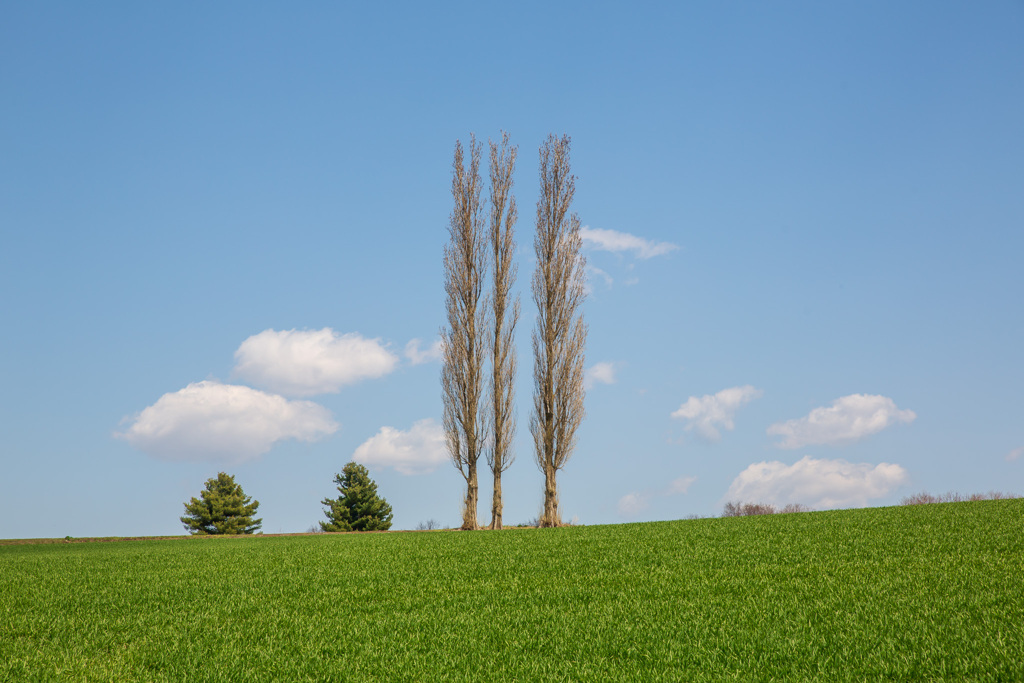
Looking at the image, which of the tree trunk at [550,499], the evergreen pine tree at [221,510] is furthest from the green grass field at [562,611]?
the evergreen pine tree at [221,510]

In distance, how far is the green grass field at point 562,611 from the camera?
5965 mm

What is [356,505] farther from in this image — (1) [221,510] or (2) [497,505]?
(2) [497,505]

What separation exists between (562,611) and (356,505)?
26951 millimetres

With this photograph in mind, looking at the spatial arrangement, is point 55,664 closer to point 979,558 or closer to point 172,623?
point 172,623

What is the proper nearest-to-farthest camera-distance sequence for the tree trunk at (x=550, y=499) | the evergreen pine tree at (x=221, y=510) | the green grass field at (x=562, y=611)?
the green grass field at (x=562, y=611), the tree trunk at (x=550, y=499), the evergreen pine tree at (x=221, y=510)

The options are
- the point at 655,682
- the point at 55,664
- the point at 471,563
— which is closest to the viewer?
the point at 655,682

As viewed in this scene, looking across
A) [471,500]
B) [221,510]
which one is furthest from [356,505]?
[471,500]

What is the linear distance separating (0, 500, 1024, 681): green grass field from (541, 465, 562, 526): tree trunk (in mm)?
9366

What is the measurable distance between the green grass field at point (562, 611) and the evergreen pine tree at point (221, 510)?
65.0 feet

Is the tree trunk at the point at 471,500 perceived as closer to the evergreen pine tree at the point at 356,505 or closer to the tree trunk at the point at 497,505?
the tree trunk at the point at 497,505

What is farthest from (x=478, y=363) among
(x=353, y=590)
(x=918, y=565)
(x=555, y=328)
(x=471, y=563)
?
(x=918, y=565)

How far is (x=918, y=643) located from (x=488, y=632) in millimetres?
3775

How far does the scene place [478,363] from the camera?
22.8 meters

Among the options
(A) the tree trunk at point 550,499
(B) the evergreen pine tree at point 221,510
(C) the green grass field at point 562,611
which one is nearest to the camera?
(C) the green grass field at point 562,611
